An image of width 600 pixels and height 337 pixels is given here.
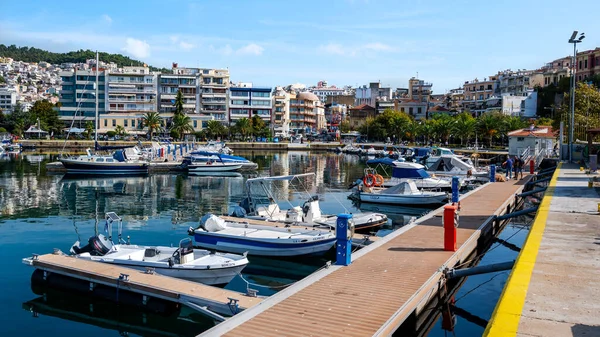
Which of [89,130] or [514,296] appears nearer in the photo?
[514,296]

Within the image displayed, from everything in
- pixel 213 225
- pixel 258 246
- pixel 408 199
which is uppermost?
pixel 213 225

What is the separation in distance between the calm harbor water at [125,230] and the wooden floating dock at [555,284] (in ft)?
8.63

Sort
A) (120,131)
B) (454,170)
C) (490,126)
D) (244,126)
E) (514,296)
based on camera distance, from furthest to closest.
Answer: (244,126), (120,131), (490,126), (454,170), (514,296)

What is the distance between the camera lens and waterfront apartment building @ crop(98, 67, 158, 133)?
12675cm

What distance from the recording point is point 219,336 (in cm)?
1020

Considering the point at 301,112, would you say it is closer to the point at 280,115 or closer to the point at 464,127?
the point at 280,115

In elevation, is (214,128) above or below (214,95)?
below

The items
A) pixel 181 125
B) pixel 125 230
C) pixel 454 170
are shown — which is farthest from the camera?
pixel 181 125

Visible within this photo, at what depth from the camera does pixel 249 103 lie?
135m

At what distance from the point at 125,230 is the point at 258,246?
401 inches

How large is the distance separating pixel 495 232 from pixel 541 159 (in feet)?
114

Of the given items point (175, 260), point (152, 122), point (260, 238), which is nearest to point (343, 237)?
point (175, 260)

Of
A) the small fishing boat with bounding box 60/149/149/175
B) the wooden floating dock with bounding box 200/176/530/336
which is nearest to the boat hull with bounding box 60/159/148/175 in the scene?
the small fishing boat with bounding box 60/149/149/175

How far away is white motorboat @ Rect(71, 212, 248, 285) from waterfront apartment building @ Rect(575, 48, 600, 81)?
105 metres
